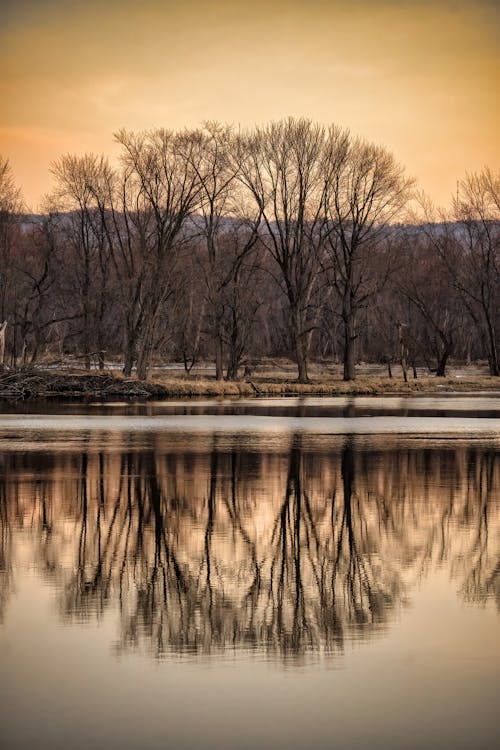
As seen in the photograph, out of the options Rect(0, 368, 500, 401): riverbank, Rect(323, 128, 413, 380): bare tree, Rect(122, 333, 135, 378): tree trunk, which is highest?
Rect(323, 128, 413, 380): bare tree

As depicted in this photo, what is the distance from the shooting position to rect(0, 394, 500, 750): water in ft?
23.3

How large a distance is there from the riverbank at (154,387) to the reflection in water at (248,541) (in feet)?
100

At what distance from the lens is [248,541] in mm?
13328

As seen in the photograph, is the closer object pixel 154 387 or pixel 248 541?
pixel 248 541

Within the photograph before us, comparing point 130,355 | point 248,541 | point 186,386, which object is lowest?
point 248,541

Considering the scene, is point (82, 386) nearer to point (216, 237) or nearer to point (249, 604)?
point (216, 237)

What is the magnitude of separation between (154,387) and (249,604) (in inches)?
1763

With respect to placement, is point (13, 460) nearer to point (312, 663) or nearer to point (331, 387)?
point (312, 663)

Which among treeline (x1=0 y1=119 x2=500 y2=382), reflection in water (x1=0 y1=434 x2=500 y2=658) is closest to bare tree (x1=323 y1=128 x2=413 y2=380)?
treeline (x1=0 y1=119 x2=500 y2=382)

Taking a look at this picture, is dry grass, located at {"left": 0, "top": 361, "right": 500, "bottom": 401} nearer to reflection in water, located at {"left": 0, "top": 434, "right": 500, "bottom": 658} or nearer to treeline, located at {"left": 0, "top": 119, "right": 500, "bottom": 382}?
treeline, located at {"left": 0, "top": 119, "right": 500, "bottom": 382}

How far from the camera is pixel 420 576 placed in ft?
37.2

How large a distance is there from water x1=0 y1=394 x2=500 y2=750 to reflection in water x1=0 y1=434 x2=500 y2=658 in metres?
0.04

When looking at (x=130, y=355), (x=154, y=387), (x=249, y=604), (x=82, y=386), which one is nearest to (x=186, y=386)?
(x=154, y=387)

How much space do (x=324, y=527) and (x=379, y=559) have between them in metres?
2.25
